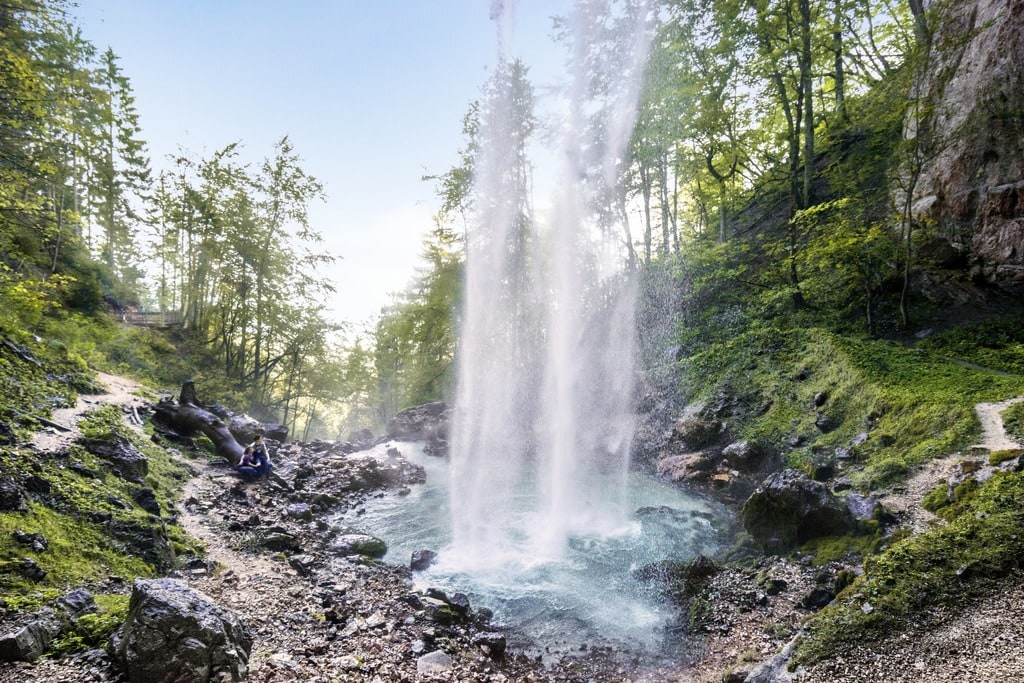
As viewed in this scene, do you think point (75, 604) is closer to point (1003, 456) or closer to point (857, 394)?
point (1003, 456)

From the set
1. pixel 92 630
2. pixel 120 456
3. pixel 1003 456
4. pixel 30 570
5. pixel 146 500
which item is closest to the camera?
pixel 92 630

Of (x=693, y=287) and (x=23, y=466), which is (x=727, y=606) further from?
(x=693, y=287)

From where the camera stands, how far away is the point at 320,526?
10.1 m

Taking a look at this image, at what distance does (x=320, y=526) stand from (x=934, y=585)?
36.0 ft

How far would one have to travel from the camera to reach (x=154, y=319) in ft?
97.0

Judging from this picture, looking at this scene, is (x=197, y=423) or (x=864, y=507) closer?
(x=864, y=507)

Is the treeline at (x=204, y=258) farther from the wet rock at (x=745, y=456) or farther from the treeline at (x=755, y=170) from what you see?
the wet rock at (x=745, y=456)

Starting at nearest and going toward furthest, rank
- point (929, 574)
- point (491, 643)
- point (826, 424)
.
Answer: point (929, 574) < point (491, 643) < point (826, 424)

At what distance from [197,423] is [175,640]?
Result: 1253 centimetres

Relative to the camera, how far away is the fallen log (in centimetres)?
1345

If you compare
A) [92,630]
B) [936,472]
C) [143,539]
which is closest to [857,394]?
[936,472]

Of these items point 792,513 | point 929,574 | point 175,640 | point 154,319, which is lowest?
point 792,513

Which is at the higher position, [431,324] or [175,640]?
[431,324]

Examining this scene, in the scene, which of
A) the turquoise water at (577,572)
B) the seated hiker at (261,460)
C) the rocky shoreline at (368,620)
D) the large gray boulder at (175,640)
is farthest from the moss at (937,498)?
the seated hiker at (261,460)
